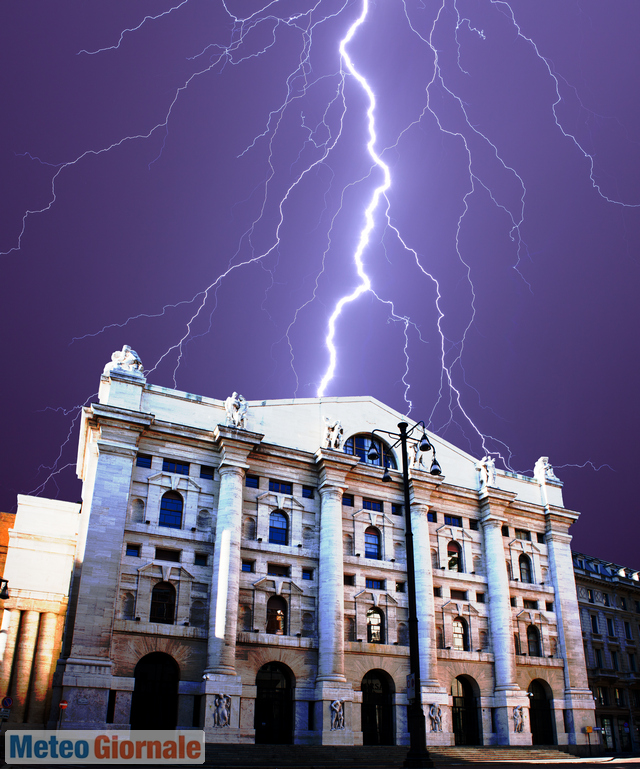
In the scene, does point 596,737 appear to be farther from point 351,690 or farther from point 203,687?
point 203,687

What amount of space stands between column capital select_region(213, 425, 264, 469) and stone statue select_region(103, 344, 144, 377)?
22.9 feet

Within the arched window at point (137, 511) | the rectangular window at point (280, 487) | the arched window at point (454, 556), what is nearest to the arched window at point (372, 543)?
the arched window at point (454, 556)

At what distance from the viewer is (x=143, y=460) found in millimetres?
45031

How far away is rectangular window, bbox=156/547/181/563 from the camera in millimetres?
43062

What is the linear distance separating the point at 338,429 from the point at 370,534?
27.9 feet

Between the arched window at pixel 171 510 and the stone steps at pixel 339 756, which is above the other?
the arched window at pixel 171 510

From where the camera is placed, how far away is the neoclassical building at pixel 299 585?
131ft

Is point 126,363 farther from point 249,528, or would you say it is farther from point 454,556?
point 454,556

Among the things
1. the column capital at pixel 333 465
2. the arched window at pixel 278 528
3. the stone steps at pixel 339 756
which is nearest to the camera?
the stone steps at pixel 339 756

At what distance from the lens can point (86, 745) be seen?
33562mm

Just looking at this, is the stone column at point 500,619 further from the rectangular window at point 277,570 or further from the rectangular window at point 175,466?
the rectangular window at point 175,466

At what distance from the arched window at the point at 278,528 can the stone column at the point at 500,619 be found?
17.5 m

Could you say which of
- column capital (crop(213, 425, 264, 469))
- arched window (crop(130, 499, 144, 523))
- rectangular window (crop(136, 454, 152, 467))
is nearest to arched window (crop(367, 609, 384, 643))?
column capital (crop(213, 425, 264, 469))

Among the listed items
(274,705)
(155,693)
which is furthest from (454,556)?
(155,693)
